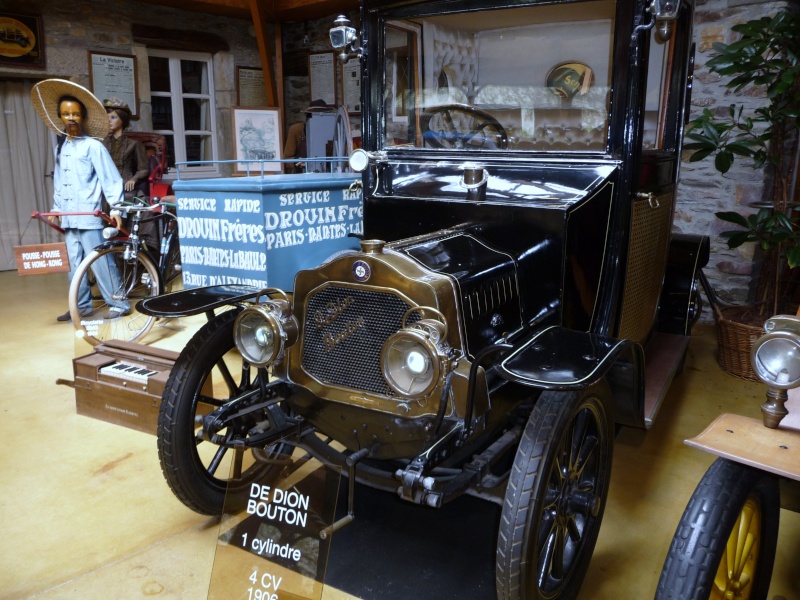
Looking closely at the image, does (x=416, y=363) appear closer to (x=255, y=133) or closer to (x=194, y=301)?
(x=194, y=301)

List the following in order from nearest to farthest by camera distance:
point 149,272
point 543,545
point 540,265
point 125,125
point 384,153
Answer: point 543,545 → point 540,265 → point 384,153 → point 149,272 → point 125,125

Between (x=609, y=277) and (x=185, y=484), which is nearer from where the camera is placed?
(x=185, y=484)

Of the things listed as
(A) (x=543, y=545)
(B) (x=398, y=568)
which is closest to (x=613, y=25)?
(A) (x=543, y=545)

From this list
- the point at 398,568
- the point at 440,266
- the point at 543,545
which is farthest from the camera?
the point at 398,568

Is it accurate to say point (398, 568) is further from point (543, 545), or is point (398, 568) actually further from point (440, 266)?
point (440, 266)

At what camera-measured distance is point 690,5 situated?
2756 millimetres

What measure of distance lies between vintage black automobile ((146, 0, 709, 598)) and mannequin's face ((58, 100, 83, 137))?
2658 mm

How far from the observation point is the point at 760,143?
3.62 meters

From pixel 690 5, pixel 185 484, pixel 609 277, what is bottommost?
pixel 185 484

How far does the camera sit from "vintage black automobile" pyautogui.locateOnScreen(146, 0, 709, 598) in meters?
1.75

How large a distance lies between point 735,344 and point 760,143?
45.2 inches

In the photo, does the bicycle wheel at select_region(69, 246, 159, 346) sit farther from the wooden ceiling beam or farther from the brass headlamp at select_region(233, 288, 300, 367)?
the wooden ceiling beam

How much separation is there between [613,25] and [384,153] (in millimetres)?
947

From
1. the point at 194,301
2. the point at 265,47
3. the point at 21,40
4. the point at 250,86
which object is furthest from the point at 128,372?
the point at 250,86
